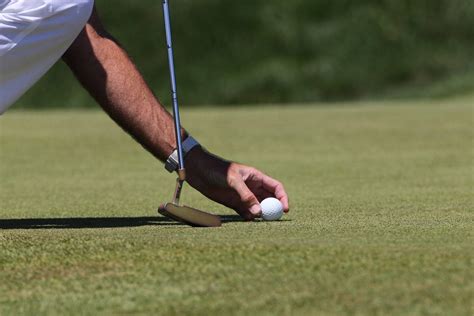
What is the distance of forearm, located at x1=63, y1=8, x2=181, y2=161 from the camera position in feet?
16.1

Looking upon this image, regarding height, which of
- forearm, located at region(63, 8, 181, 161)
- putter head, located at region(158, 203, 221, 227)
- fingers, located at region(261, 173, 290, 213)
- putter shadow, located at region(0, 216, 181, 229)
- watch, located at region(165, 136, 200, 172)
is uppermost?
forearm, located at region(63, 8, 181, 161)

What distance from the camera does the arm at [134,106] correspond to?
490cm

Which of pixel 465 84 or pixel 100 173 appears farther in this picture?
pixel 465 84

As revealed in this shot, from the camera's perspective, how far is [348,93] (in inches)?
907

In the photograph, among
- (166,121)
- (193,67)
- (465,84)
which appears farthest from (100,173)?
(193,67)

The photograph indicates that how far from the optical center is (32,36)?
4.63 metres

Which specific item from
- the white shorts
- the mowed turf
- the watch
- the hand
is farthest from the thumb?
the white shorts

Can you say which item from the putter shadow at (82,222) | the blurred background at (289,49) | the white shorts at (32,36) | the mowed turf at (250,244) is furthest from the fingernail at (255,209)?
the blurred background at (289,49)

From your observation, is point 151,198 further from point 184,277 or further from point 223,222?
point 184,277

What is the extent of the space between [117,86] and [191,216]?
0.67 m

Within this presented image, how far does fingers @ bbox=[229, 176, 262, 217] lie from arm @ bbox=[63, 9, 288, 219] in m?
0.02

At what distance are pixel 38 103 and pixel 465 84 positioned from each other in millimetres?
7889

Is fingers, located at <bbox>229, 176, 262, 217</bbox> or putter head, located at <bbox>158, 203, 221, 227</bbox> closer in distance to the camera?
putter head, located at <bbox>158, 203, 221, 227</bbox>

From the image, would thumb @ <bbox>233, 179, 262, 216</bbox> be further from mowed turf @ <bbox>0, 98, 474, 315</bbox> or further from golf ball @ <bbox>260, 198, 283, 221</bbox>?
mowed turf @ <bbox>0, 98, 474, 315</bbox>
